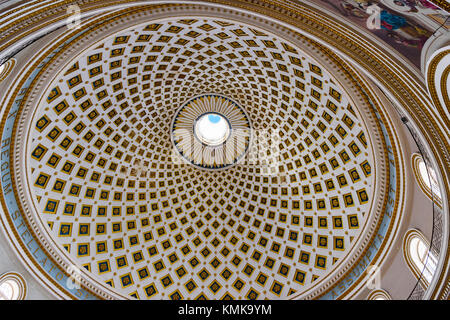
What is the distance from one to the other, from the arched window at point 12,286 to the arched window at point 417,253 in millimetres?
19612

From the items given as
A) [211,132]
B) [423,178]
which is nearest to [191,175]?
[211,132]

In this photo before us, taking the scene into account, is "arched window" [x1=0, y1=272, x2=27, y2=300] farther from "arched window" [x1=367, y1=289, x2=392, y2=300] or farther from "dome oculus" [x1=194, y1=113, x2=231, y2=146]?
"arched window" [x1=367, y1=289, x2=392, y2=300]

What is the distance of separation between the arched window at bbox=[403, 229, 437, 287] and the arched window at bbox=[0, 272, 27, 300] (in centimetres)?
1961

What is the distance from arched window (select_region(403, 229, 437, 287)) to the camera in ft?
40.0

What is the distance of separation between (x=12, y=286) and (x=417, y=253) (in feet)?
67.6

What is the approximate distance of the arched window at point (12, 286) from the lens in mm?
13953

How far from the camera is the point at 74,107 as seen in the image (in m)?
17.9

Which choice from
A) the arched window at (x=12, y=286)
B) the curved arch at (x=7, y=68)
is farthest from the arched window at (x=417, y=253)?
the arched window at (x=12, y=286)

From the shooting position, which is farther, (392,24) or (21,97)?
(21,97)

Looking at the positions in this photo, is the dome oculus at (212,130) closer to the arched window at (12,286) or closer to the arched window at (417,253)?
the arched window at (417,253)
